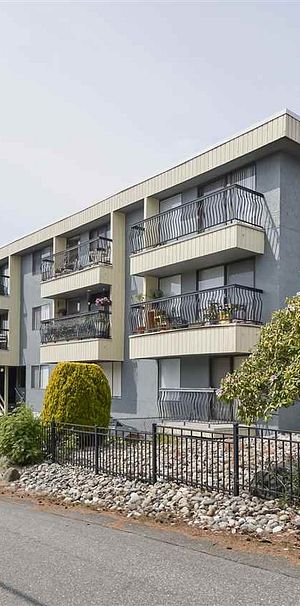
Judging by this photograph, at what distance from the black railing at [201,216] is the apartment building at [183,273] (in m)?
0.04

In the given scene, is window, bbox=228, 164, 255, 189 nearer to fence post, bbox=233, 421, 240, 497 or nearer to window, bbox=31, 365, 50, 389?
fence post, bbox=233, 421, 240, 497

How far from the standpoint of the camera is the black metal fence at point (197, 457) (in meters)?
8.80

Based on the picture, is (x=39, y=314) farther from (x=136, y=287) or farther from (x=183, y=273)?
(x=183, y=273)

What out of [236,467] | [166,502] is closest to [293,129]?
[236,467]

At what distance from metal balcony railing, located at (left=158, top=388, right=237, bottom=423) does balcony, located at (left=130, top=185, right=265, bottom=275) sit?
4.21 metres

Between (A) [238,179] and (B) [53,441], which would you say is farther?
(A) [238,179]

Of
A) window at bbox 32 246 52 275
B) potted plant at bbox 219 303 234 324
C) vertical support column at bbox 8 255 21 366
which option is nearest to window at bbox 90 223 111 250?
window at bbox 32 246 52 275

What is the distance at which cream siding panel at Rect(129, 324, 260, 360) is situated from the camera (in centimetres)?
1644

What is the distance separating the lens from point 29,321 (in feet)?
99.5

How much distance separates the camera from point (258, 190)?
58.1 feet

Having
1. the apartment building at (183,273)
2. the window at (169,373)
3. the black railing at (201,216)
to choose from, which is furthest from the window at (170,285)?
the window at (169,373)

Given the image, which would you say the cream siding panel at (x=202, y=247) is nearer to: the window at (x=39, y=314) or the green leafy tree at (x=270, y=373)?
the green leafy tree at (x=270, y=373)

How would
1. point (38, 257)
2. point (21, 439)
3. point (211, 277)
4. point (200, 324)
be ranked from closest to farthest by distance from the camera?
point (21, 439), point (200, 324), point (211, 277), point (38, 257)

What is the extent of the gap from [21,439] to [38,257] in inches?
705
